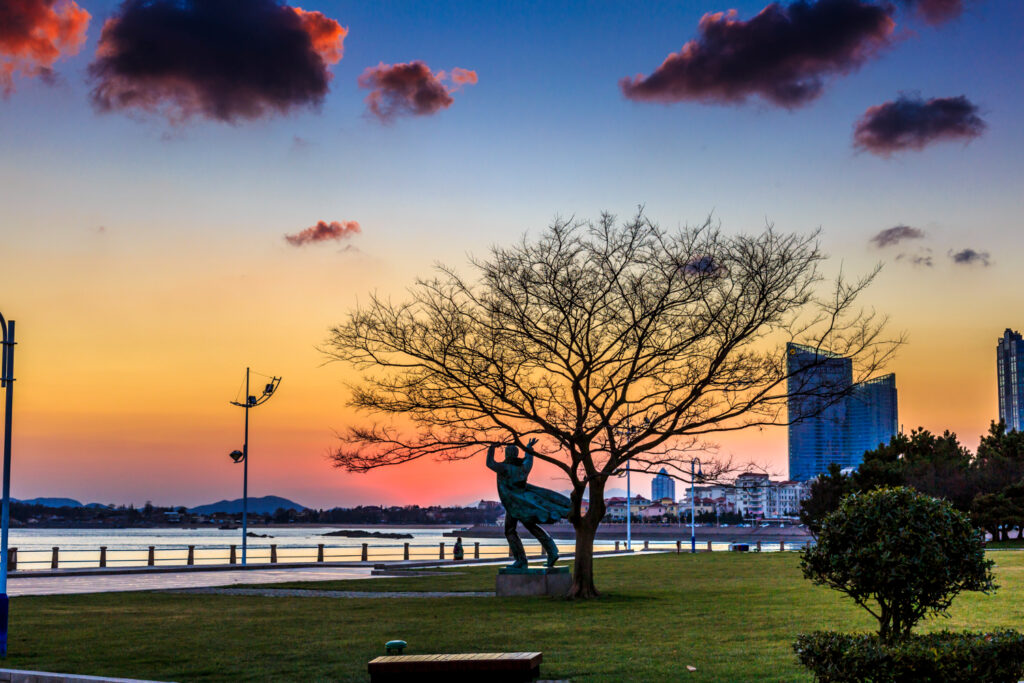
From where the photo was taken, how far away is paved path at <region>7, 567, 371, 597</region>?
29688 mm

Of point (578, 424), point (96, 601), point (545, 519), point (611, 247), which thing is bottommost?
point (96, 601)

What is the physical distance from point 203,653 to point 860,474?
6396 cm

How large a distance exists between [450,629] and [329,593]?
1071cm

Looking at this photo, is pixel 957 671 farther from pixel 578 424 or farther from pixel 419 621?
pixel 578 424

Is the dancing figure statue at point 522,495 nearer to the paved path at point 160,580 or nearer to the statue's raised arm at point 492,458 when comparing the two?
the statue's raised arm at point 492,458

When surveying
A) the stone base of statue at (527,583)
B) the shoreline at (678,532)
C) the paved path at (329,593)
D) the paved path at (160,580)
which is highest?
the stone base of statue at (527,583)

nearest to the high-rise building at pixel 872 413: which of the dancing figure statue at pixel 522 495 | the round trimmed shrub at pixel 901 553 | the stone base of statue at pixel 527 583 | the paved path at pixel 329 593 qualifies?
the dancing figure statue at pixel 522 495

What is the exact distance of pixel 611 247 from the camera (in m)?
24.6

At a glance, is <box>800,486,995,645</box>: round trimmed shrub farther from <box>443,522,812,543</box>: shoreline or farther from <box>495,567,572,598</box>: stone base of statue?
<box>443,522,812,543</box>: shoreline

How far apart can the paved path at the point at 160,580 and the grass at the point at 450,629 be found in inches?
141

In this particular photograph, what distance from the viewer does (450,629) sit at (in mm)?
17484

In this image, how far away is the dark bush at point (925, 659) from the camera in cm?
915

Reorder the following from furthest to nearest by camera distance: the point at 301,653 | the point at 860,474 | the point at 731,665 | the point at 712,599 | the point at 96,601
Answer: the point at 860,474, the point at 96,601, the point at 712,599, the point at 301,653, the point at 731,665

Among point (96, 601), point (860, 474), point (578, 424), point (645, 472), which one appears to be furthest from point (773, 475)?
point (860, 474)
